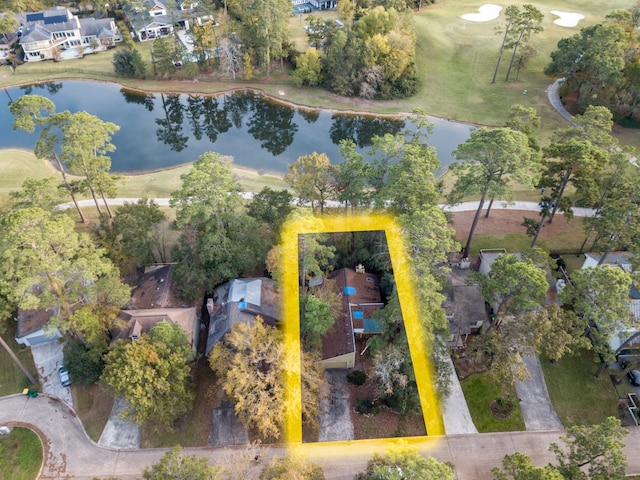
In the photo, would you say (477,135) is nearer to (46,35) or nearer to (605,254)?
(605,254)

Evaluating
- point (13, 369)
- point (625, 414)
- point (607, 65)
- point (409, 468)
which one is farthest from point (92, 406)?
point (607, 65)

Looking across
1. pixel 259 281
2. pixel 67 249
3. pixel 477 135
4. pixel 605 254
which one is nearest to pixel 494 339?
pixel 605 254

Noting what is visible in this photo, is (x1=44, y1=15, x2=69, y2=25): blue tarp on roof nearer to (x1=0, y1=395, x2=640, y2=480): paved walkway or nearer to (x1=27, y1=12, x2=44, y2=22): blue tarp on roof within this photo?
(x1=27, y1=12, x2=44, y2=22): blue tarp on roof

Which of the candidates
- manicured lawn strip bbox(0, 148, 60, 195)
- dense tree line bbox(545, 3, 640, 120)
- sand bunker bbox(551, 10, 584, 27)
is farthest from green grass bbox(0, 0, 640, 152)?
manicured lawn strip bbox(0, 148, 60, 195)

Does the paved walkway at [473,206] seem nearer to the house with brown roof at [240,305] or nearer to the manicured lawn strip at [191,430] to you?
the house with brown roof at [240,305]

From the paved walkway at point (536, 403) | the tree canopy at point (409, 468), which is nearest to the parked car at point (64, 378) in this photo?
the tree canopy at point (409, 468)

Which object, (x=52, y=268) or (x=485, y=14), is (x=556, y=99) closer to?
(x=485, y=14)
